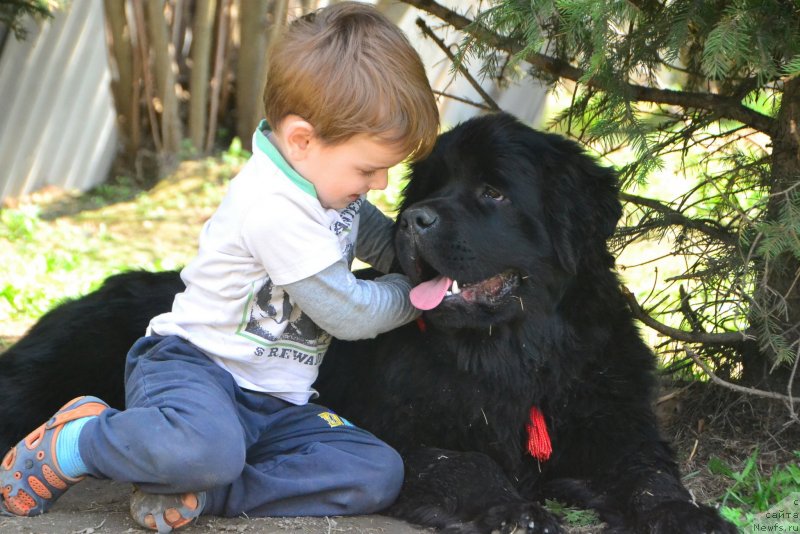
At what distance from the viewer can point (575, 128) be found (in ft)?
12.2

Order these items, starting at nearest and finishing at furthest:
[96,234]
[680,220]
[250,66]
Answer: [680,220], [96,234], [250,66]

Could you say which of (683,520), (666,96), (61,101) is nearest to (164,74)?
(61,101)

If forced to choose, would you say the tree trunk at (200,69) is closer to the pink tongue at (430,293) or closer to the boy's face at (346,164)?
the boy's face at (346,164)

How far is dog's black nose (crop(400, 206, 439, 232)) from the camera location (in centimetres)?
275

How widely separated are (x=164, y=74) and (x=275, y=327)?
5380mm

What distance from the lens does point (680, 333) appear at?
3299 mm

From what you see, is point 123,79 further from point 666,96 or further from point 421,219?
point 421,219

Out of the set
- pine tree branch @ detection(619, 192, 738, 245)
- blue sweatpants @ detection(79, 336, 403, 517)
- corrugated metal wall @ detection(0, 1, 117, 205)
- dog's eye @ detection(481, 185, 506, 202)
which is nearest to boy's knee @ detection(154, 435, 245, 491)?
blue sweatpants @ detection(79, 336, 403, 517)

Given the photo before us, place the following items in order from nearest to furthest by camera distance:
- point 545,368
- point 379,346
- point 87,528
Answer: point 87,528, point 545,368, point 379,346

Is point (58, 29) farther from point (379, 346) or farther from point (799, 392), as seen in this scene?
point (799, 392)

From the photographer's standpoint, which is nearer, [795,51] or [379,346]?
[795,51]

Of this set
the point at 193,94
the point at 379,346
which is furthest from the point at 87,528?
the point at 193,94

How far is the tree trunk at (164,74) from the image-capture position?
7.35 m

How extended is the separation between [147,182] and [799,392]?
605 cm
